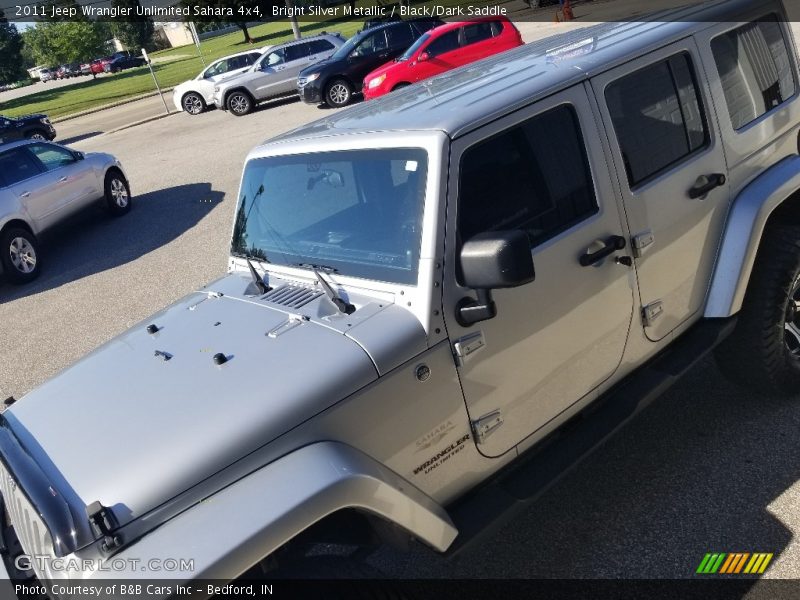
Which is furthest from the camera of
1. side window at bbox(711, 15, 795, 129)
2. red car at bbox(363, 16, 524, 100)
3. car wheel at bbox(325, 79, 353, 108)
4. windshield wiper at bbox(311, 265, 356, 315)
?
car wheel at bbox(325, 79, 353, 108)

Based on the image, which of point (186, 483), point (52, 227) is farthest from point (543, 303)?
point (52, 227)

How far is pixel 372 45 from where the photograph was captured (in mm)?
18156

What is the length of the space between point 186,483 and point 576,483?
209 cm

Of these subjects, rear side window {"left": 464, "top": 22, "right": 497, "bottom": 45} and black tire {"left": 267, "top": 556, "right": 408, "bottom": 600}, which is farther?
rear side window {"left": 464, "top": 22, "right": 497, "bottom": 45}

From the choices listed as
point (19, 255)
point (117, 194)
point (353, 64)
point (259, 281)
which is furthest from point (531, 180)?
point (353, 64)

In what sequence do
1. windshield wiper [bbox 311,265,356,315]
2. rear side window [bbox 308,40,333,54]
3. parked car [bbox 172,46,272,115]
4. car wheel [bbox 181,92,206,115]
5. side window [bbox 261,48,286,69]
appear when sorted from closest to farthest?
windshield wiper [bbox 311,265,356,315] < side window [bbox 261,48,286,69] < rear side window [bbox 308,40,333,54] < parked car [bbox 172,46,272,115] < car wheel [bbox 181,92,206,115]

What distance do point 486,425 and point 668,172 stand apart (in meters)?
1.47

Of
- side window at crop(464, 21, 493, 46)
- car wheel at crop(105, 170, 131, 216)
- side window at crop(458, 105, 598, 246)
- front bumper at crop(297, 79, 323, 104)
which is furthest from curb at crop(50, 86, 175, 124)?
side window at crop(458, 105, 598, 246)

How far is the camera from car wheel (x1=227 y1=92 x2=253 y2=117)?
20031 millimetres

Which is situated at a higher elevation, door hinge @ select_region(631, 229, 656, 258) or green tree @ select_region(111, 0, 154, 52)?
green tree @ select_region(111, 0, 154, 52)

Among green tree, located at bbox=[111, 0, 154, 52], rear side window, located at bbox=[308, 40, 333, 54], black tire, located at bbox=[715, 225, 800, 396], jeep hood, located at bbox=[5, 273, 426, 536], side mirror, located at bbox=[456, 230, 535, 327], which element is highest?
green tree, located at bbox=[111, 0, 154, 52]

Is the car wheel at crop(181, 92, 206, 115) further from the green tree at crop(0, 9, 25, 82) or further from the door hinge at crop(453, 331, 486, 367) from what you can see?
the green tree at crop(0, 9, 25, 82)

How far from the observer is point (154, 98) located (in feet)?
99.9

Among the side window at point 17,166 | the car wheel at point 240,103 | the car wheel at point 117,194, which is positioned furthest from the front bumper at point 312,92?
the side window at point 17,166
